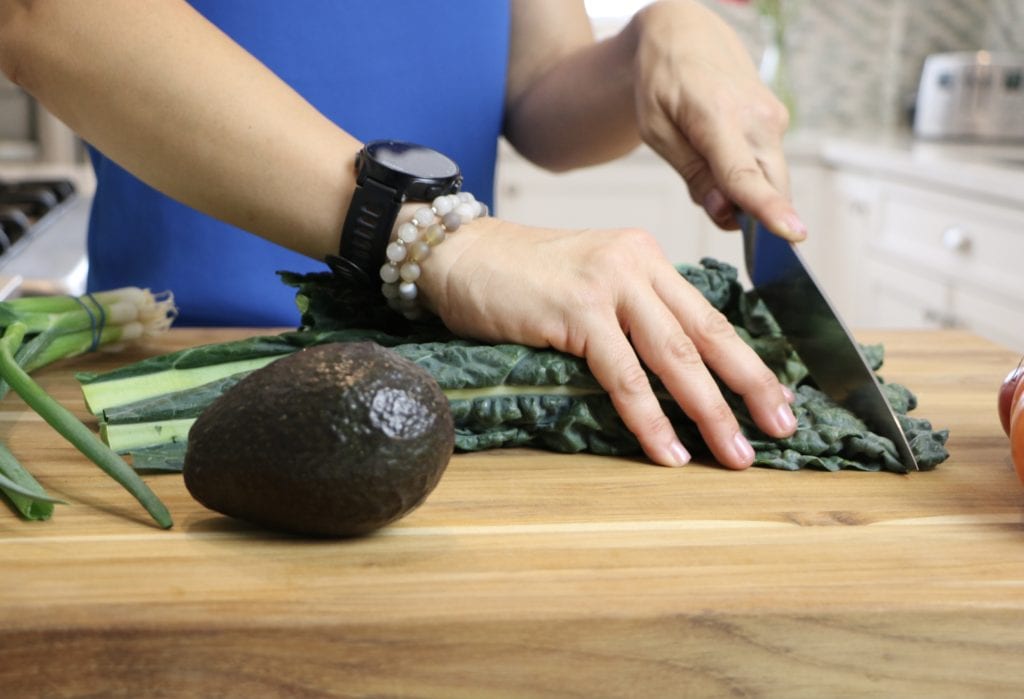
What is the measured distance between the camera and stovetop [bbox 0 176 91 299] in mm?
1700

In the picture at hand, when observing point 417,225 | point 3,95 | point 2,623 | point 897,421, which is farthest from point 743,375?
point 3,95

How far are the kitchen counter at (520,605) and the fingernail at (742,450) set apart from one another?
99 mm

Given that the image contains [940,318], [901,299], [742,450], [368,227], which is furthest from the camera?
[901,299]

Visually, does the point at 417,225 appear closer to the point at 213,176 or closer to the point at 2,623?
the point at 213,176

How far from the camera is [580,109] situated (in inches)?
61.2

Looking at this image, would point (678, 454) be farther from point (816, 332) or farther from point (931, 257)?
point (931, 257)

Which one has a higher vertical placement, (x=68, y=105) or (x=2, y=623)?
(x=68, y=105)

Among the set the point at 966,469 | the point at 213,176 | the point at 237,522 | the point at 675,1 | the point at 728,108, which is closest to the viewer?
the point at 237,522

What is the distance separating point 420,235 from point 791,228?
0.36 metres

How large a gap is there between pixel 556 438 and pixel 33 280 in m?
1.07

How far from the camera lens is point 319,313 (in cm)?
106

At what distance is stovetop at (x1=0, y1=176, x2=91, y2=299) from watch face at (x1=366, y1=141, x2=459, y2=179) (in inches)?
23.5

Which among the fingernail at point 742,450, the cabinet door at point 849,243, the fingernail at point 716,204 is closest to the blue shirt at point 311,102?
the fingernail at point 716,204

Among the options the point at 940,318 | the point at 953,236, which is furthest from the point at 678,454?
the point at 940,318
